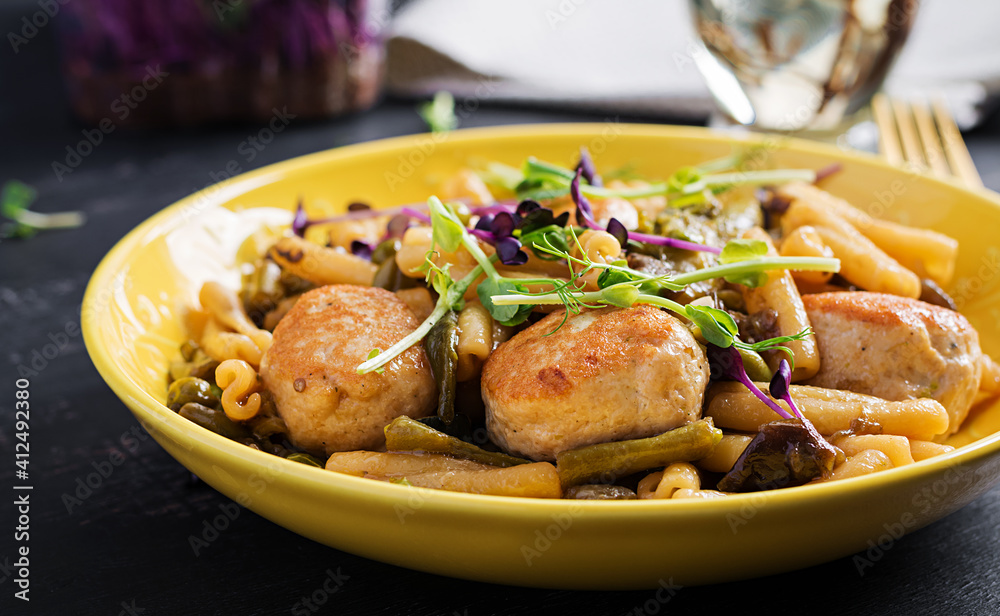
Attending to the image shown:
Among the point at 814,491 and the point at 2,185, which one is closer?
the point at 814,491

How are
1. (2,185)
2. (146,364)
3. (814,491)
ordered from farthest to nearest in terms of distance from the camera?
(2,185), (146,364), (814,491)

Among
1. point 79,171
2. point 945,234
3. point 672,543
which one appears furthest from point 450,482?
point 79,171

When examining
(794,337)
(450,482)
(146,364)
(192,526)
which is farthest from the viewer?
(146,364)

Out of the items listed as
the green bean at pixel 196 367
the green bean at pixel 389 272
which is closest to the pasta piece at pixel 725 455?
the green bean at pixel 389 272

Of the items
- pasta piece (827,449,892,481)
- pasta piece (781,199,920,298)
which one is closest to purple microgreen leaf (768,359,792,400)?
pasta piece (827,449,892,481)

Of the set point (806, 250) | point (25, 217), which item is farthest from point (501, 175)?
point (25, 217)

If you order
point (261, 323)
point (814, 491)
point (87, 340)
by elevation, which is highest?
point (814, 491)

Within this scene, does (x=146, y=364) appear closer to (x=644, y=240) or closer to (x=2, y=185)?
(x=644, y=240)
